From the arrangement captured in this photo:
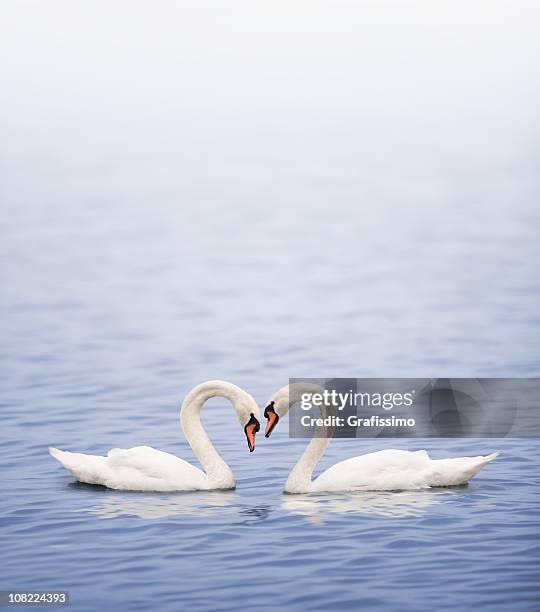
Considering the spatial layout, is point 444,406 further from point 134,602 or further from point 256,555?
point 134,602

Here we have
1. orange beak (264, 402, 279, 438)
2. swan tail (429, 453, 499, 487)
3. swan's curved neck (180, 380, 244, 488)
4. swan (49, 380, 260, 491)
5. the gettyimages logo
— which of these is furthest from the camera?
the gettyimages logo

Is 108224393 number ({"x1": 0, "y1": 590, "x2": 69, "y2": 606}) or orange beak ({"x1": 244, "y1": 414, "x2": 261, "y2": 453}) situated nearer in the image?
108224393 number ({"x1": 0, "y1": 590, "x2": 69, "y2": 606})

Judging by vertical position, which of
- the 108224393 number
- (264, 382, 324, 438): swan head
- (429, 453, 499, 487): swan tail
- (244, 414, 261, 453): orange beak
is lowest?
the 108224393 number

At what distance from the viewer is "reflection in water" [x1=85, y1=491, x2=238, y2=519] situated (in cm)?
990

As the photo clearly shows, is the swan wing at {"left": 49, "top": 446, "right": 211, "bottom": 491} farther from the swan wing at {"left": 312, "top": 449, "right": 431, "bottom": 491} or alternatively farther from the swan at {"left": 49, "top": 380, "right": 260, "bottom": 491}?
the swan wing at {"left": 312, "top": 449, "right": 431, "bottom": 491}

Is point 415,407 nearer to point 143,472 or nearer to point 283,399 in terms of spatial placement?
point 283,399

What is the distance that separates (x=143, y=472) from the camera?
10453mm

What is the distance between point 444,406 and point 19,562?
4676 millimetres

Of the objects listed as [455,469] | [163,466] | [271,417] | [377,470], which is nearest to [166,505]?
[163,466]

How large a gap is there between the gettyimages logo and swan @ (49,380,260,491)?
0.32 meters

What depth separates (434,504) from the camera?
995 cm

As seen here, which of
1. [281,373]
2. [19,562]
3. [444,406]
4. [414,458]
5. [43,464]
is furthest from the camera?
[281,373]

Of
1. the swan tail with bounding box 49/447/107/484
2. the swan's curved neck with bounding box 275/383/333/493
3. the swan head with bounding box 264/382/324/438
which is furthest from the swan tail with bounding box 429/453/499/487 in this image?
the swan tail with bounding box 49/447/107/484

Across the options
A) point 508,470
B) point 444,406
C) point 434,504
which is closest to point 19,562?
point 434,504
